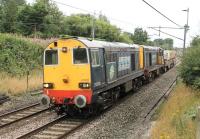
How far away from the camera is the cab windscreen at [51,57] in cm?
1489

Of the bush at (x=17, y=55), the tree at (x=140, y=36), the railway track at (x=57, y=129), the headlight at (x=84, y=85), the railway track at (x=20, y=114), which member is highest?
the tree at (x=140, y=36)

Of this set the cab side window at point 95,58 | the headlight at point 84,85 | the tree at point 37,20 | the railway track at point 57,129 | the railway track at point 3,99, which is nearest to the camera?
the railway track at point 57,129

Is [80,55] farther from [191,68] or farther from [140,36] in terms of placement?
[140,36]

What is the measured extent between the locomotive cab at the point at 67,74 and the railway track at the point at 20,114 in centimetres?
129

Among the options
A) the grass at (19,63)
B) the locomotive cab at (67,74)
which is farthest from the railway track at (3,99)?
the locomotive cab at (67,74)

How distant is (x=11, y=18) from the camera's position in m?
47.4

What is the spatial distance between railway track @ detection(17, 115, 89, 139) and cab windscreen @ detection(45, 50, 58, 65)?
2.13 meters

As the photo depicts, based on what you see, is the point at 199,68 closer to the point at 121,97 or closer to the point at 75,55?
the point at 121,97

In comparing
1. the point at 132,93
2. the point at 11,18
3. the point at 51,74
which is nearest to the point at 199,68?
the point at 132,93

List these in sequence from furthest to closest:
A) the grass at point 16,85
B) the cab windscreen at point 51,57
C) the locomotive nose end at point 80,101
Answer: the grass at point 16,85 → the cab windscreen at point 51,57 → the locomotive nose end at point 80,101

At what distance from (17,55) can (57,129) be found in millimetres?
18044

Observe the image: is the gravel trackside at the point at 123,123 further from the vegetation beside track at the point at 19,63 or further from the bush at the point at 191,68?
the vegetation beside track at the point at 19,63

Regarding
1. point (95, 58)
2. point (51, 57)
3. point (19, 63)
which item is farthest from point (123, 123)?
point (19, 63)

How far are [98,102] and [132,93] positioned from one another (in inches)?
327
